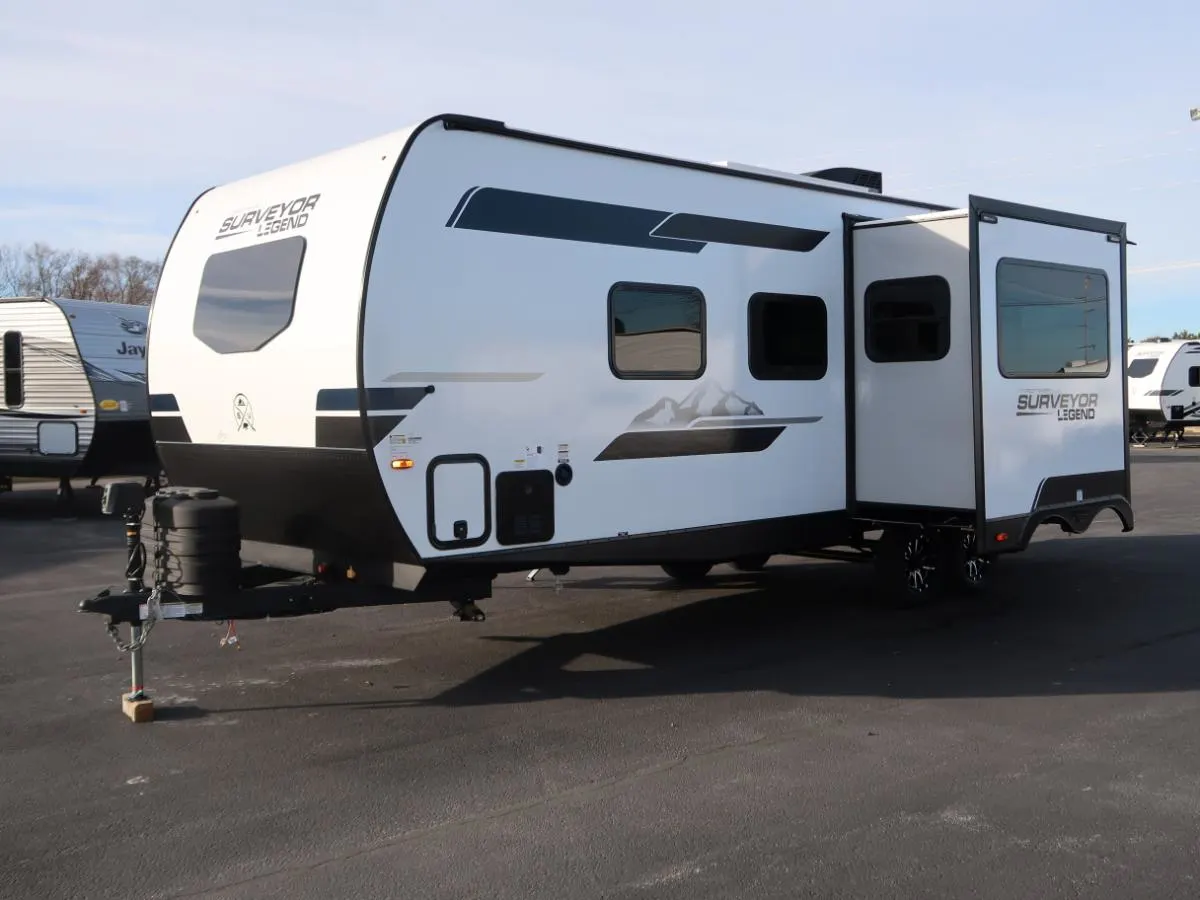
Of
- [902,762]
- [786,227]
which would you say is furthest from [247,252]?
[902,762]

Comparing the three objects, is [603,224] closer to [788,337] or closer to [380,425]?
[788,337]

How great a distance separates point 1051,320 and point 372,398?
17.8ft

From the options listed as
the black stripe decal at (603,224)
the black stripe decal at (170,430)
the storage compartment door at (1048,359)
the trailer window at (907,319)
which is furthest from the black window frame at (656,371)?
the black stripe decal at (170,430)

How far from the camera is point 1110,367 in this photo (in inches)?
376

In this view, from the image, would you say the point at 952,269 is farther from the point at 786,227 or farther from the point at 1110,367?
the point at 1110,367

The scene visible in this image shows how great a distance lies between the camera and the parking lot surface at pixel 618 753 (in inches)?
172

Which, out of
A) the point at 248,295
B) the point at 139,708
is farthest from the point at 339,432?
the point at 139,708

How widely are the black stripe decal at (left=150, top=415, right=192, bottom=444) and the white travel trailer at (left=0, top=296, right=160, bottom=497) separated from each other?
7427 mm

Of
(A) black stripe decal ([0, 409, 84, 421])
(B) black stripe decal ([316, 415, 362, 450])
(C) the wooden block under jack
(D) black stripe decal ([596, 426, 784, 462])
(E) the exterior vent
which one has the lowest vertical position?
(C) the wooden block under jack

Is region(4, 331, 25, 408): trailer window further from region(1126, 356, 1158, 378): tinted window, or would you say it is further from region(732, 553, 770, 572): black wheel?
region(1126, 356, 1158, 378): tinted window

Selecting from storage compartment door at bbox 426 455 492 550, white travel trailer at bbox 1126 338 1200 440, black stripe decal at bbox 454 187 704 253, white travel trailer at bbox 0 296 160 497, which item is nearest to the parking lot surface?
storage compartment door at bbox 426 455 492 550

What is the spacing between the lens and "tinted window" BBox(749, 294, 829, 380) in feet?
26.0

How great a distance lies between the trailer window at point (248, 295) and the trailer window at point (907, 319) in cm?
427

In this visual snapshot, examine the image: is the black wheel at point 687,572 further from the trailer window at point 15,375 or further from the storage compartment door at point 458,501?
the trailer window at point 15,375
